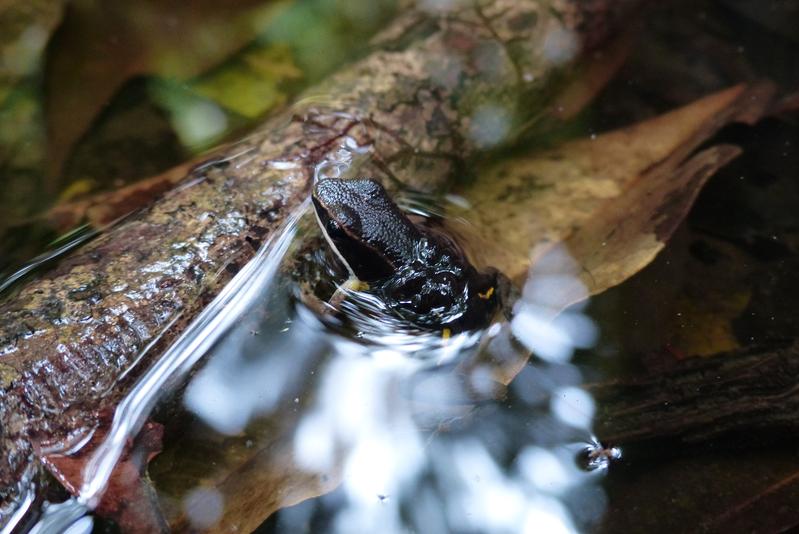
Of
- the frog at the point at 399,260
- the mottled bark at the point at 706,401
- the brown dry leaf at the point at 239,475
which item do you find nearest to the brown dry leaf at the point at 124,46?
the frog at the point at 399,260

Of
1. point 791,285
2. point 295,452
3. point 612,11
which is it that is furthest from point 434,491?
point 612,11

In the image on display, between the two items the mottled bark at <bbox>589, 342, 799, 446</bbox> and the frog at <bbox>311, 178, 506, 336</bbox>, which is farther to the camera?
the frog at <bbox>311, 178, 506, 336</bbox>

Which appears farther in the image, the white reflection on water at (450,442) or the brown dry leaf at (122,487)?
the white reflection on water at (450,442)

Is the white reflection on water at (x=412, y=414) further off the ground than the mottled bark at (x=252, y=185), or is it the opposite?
the mottled bark at (x=252, y=185)

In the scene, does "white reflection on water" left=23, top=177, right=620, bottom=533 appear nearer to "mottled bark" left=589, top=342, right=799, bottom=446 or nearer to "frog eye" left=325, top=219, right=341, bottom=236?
"mottled bark" left=589, top=342, right=799, bottom=446

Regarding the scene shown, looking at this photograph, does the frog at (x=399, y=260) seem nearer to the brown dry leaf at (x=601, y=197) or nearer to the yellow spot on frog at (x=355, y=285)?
the yellow spot on frog at (x=355, y=285)

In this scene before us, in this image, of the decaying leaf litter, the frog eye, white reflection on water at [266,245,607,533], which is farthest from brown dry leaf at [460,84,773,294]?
the frog eye

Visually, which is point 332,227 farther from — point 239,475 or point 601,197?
point 601,197

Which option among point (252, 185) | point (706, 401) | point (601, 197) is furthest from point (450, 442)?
point (601, 197)
